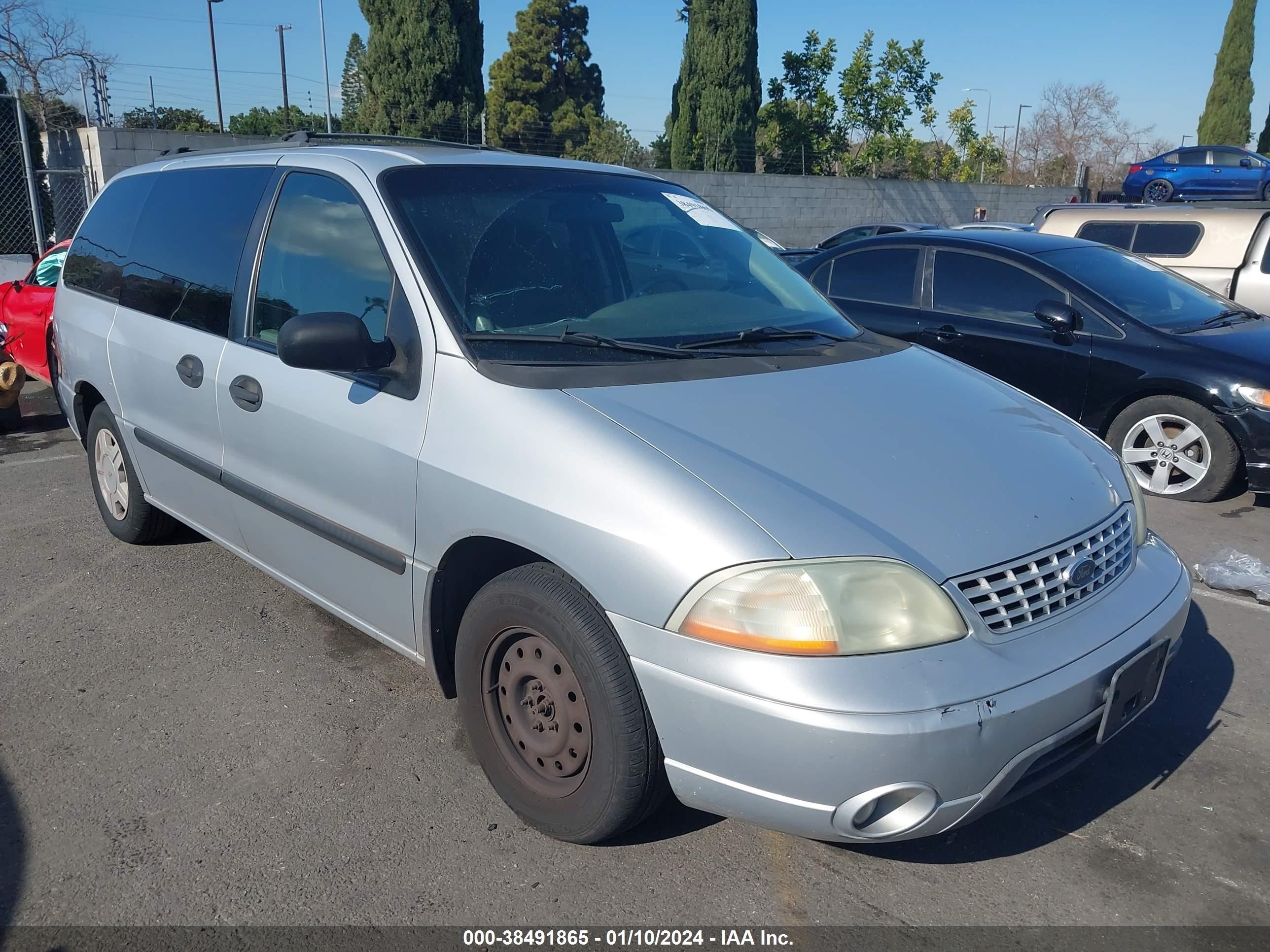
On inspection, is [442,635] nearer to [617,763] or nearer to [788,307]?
[617,763]

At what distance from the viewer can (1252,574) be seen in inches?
184

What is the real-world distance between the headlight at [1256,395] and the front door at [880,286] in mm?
1929

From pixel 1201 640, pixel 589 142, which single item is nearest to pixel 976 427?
pixel 1201 640

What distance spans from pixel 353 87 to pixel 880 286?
217 ft

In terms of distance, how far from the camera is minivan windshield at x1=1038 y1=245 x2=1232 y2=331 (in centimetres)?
634

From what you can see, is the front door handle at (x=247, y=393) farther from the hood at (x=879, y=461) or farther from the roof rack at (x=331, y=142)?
the hood at (x=879, y=461)

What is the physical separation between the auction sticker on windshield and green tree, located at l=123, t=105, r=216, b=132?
2428cm

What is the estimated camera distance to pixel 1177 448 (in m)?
6.03

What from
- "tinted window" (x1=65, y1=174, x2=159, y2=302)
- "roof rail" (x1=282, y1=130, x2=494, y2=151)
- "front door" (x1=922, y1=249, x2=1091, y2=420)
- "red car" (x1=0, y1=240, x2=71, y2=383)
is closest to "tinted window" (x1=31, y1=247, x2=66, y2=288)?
"red car" (x1=0, y1=240, x2=71, y2=383)

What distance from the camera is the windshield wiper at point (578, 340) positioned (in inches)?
112

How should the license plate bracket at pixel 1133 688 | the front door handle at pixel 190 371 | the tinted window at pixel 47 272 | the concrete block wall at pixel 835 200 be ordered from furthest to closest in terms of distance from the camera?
1. the concrete block wall at pixel 835 200
2. the tinted window at pixel 47 272
3. the front door handle at pixel 190 371
4. the license plate bracket at pixel 1133 688

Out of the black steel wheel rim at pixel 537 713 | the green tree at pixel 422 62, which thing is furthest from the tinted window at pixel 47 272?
the green tree at pixel 422 62

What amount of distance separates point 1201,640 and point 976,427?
1.95m

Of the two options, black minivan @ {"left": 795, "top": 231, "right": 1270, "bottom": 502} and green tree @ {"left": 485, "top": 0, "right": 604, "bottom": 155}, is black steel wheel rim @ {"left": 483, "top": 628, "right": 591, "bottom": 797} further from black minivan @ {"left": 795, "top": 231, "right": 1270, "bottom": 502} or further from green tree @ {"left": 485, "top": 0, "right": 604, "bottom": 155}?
green tree @ {"left": 485, "top": 0, "right": 604, "bottom": 155}
